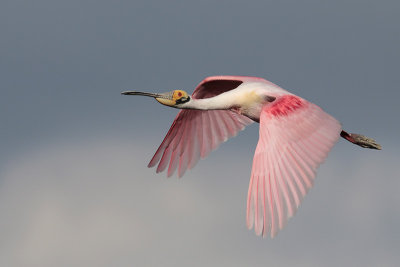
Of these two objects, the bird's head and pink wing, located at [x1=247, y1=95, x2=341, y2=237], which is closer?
pink wing, located at [x1=247, y1=95, x2=341, y2=237]

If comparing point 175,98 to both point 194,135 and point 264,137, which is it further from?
point 264,137

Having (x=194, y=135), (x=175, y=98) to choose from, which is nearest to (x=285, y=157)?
(x=175, y=98)

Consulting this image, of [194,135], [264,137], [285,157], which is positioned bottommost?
[194,135]

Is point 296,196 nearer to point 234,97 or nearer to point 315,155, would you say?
point 315,155

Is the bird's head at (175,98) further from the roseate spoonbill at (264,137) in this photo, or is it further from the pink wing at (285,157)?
the pink wing at (285,157)

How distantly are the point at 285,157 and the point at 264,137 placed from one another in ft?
2.30

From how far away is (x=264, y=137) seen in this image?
15008mm

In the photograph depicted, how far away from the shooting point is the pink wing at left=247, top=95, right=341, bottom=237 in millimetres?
13567

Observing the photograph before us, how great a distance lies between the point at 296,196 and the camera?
44.8 ft

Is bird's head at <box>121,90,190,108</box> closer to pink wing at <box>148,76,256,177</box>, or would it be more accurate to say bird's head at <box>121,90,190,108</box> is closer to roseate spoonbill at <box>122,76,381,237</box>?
roseate spoonbill at <box>122,76,381,237</box>

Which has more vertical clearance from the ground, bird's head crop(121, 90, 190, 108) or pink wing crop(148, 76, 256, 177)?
bird's head crop(121, 90, 190, 108)

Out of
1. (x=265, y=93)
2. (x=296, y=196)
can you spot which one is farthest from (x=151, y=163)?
(x=296, y=196)

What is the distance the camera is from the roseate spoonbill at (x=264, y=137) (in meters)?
13.7

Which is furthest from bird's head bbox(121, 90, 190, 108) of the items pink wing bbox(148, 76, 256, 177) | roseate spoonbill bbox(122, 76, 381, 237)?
pink wing bbox(148, 76, 256, 177)
